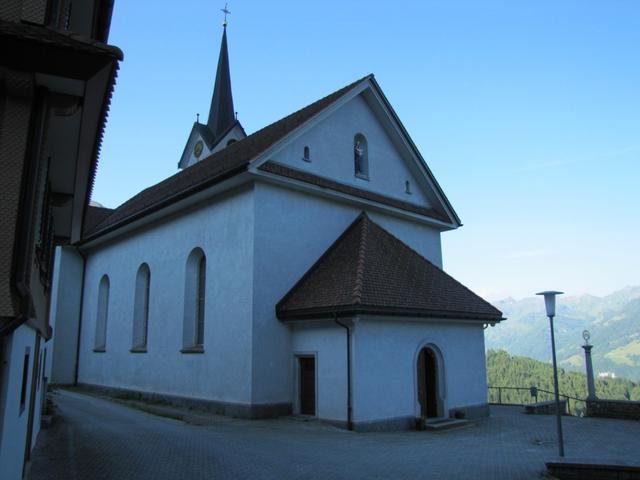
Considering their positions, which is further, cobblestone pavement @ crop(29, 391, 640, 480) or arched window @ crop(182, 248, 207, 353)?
arched window @ crop(182, 248, 207, 353)

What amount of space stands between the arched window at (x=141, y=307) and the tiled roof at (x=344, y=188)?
884cm

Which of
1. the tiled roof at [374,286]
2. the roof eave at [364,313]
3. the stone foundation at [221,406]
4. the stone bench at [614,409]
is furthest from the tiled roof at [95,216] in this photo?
the stone bench at [614,409]

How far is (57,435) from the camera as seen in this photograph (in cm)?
1227

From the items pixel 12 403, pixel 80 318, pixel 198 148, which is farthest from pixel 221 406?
pixel 198 148

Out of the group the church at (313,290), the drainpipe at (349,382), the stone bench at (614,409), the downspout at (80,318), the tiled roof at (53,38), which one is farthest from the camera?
the downspout at (80,318)

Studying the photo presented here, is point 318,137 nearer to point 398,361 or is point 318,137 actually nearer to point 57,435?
point 398,361

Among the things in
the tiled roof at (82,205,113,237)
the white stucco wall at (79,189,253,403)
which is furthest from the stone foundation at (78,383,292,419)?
the tiled roof at (82,205,113,237)

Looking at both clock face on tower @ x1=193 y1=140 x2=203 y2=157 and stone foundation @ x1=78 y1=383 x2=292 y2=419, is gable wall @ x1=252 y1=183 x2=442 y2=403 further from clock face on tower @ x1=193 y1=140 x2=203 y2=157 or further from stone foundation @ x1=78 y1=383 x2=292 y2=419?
clock face on tower @ x1=193 y1=140 x2=203 y2=157

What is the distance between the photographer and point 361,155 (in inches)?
830

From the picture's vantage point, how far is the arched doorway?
16.5 m

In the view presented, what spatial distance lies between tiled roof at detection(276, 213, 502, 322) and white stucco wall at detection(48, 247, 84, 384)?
17.1 metres

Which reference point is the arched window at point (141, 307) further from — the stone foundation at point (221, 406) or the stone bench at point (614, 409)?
the stone bench at point (614, 409)

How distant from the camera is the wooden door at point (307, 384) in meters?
16.0

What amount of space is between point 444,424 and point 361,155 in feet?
33.5
